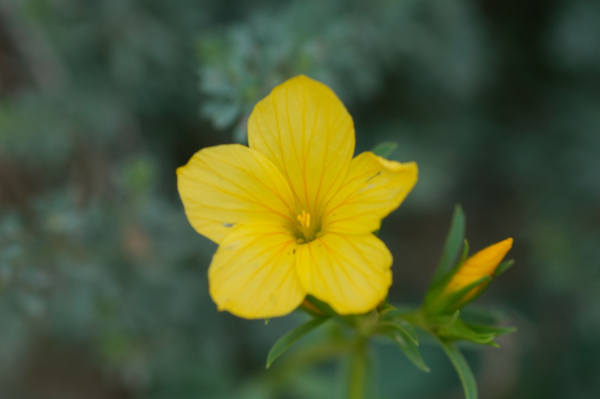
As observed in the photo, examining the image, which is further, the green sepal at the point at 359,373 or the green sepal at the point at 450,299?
the green sepal at the point at 359,373

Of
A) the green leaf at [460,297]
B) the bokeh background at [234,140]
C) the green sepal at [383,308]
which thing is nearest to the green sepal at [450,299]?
the green leaf at [460,297]

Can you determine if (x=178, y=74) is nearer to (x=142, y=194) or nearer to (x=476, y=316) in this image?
(x=142, y=194)

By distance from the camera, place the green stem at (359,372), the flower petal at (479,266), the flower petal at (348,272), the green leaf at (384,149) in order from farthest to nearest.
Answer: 1. the green stem at (359,372)
2. the green leaf at (384,149)
3. the flower petal at (479,266)
4. the flower petal at (348,272)

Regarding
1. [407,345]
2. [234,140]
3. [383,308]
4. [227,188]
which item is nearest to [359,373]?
[407,345]

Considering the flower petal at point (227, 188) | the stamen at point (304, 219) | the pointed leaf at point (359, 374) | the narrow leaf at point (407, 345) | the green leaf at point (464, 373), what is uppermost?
the flower petal at point (227, 188)

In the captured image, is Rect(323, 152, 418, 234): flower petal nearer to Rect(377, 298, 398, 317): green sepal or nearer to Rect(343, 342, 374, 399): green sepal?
Rect(377, 298, 398, 317): green sepal

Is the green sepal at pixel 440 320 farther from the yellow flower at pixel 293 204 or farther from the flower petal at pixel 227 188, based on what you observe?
the flower petal at pixel 227 188
